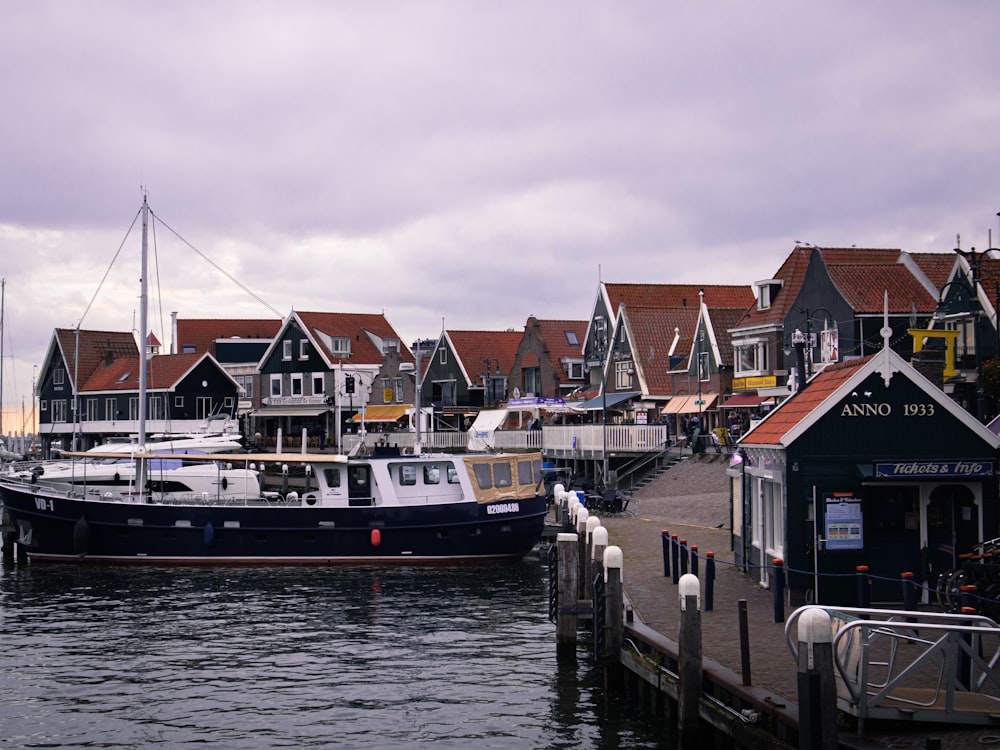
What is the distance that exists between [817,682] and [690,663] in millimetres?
3806

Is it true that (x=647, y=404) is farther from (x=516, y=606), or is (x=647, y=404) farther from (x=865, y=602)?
(x=865, y=602)

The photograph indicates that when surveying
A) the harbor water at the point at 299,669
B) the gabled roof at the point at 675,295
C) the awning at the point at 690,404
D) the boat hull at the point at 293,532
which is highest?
the gabled roof at the point at 675,295

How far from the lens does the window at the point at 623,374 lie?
6569 centimetres

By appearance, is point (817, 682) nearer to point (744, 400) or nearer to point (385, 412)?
point (744, 400)

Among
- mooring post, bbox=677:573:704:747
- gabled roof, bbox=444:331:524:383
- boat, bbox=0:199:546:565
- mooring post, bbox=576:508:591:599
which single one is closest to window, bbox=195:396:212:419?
gabled roof, bbox=444:331:524:383

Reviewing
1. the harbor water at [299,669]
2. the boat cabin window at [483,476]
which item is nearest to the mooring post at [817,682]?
the harbor water at [299,669]

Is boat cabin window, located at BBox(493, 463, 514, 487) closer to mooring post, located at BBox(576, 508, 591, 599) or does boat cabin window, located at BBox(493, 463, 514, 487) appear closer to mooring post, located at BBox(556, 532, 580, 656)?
mooring post, located at BBox(576, 508, 591, 599)

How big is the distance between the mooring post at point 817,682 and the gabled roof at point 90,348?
3524 inches

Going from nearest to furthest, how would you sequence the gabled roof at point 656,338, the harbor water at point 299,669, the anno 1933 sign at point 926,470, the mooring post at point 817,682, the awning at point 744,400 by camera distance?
1. the mooring post at point 817,682
2. the harbor water at point 299,669
3. the anno 1933 sign at point 926,470
4. the awning at point 744,400
5. the gabled roof at point 656,338

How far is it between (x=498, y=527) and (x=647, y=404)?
30253 mm

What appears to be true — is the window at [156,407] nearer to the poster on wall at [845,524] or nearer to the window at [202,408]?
the window at [202,408]

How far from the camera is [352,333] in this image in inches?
3378

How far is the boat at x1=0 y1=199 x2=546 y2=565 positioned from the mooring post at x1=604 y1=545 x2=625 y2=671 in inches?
667

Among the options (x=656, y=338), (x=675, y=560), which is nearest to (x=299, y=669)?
(x=675, y=560)
